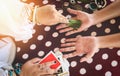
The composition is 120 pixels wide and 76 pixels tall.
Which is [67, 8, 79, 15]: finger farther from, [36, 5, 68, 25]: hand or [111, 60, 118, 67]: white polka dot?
[111, 60, 118, 67]: white polka dot

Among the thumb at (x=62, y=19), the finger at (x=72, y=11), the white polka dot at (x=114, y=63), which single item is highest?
the finger at (x=72, y=11)

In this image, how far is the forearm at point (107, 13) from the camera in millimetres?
1252

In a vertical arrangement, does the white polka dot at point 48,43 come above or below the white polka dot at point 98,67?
above

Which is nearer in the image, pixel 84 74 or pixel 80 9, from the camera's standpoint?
pixel 84 74

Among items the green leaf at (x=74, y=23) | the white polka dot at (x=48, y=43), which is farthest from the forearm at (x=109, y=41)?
the white polka dot at (x=48, y=43)

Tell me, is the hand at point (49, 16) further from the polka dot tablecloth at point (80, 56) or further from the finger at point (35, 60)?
the finger at point (35, 60)

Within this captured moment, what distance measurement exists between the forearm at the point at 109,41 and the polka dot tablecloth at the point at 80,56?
0.02 meters

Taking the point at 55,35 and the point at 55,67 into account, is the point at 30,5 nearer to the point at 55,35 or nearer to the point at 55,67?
the point at 55,35

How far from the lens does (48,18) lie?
127cm

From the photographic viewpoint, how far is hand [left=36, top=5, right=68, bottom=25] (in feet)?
4.13

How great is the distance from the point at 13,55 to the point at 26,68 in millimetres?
86

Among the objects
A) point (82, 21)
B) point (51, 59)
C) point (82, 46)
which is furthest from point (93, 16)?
point (51, 59)

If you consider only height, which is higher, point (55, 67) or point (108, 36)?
point (108, 36)

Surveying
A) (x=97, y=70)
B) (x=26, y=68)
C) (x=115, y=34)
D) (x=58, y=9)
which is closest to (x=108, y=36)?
(x=115, y=34)
